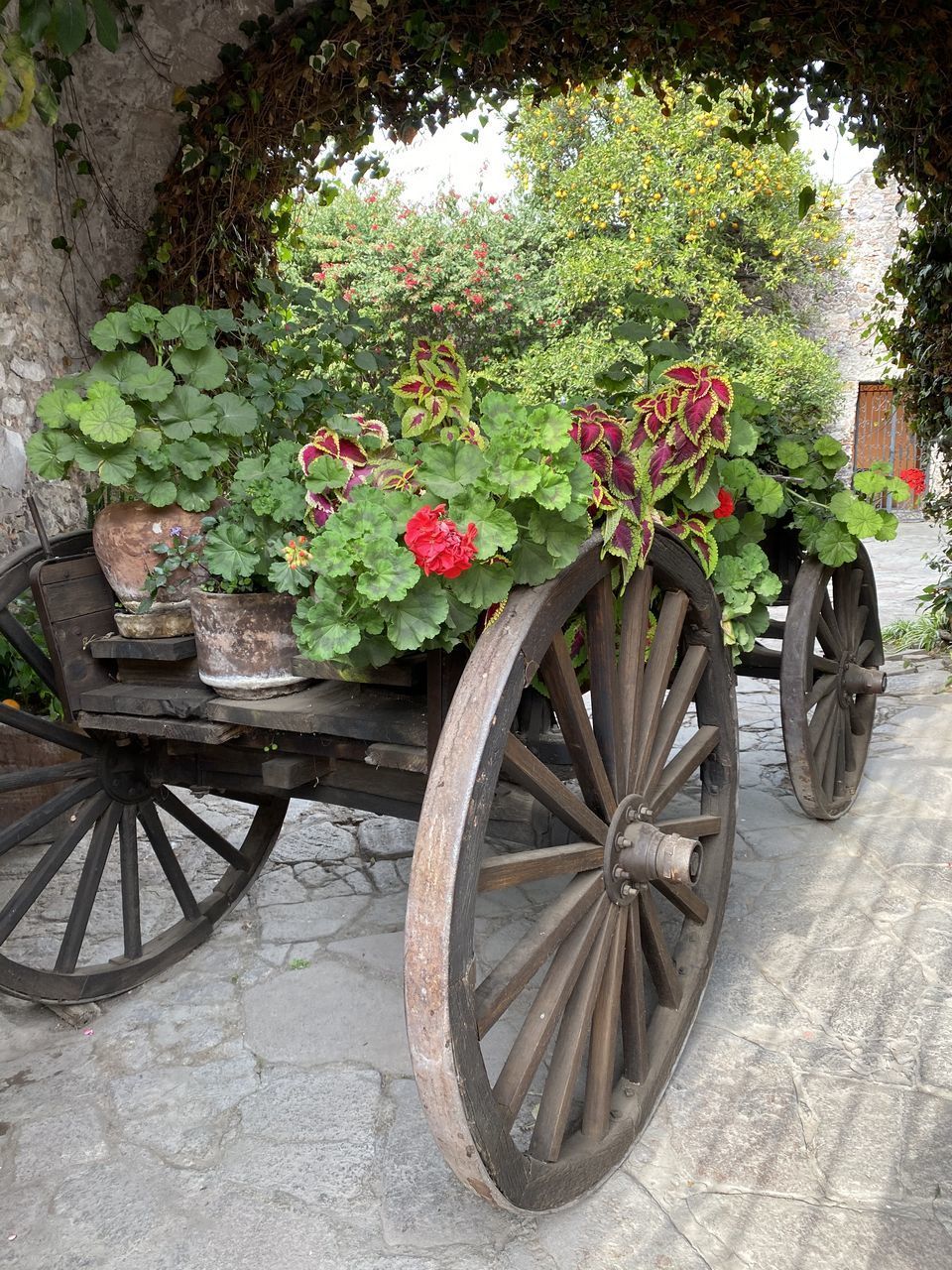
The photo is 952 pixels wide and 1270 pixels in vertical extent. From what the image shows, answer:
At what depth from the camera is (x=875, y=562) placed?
34.2 feet

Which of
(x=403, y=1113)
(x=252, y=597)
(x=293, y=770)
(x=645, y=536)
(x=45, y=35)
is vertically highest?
(x=45, y=35)

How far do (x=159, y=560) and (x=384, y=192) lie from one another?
15.9 m

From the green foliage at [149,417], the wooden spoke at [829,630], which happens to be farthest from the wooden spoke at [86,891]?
the wooden spoke at [829,630]

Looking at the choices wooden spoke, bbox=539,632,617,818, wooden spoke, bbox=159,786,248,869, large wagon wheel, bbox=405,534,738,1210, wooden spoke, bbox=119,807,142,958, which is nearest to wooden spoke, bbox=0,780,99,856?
wooden spoke, bbox=119,807,142,958

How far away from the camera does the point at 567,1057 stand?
1663 mm

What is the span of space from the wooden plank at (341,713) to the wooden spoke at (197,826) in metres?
0.79

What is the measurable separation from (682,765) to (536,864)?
0.60 metres

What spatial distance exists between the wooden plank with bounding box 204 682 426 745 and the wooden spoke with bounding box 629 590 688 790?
17.6 inches

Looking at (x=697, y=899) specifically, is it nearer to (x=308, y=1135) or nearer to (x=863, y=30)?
(x=308, y=1135)

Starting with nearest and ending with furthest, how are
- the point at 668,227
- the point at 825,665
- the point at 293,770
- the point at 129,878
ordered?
1. the point at 293,770
2. the point at 129,878
3. the point at 825,665
4. the point at 668,227

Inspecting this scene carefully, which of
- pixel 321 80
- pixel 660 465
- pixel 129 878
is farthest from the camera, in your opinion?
pixel 321 80

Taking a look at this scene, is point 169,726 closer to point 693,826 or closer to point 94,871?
point 94,871

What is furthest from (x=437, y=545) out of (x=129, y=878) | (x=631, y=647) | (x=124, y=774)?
(x=129, y=878)

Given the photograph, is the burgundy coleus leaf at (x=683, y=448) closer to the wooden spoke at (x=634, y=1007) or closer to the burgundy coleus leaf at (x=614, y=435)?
the burgundy coleus leaf at (x=614, y=435)
